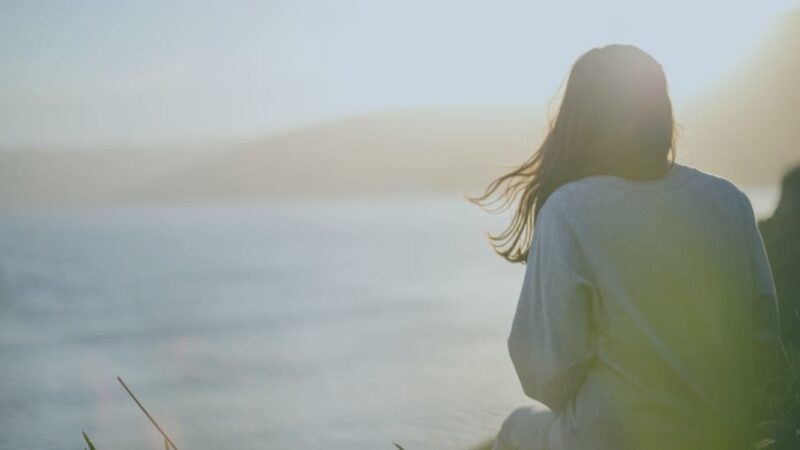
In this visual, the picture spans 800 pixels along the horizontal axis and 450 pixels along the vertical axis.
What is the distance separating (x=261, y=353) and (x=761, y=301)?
24506 mm

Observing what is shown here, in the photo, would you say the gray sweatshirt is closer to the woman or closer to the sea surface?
the woman

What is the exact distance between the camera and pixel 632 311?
7.62 feet

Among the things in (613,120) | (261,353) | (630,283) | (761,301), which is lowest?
(261,353)

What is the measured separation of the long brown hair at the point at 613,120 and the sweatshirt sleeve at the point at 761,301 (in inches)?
11.2

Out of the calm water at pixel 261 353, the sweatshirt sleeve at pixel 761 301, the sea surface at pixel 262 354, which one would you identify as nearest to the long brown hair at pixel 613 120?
the sweatshirt sleeve at pixel 761 301

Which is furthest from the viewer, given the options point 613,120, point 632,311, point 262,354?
point 262,354

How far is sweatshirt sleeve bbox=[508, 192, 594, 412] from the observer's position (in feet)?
7.64

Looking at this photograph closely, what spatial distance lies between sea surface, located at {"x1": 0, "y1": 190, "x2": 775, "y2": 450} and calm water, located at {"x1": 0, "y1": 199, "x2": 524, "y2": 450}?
6cm

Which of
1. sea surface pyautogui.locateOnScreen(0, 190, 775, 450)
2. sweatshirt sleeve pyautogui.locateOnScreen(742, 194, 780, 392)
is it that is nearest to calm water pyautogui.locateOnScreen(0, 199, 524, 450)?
sea surface pyautogui.locateOnScreen(0, 190, 775, 450)

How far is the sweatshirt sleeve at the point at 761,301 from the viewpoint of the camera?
255cm

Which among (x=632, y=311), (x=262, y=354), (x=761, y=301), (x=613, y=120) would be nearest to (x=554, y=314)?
(x=632, y=311)

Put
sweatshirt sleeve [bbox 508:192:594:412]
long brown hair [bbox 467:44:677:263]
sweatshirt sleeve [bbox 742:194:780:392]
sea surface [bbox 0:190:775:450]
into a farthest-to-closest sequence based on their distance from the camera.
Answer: sea surface [bbox 0:190:775:450], sweatshirt sleeve [bbox 742:194:780:392], long brown hair [bbox 467:44:677:263], sweatshirt sleeve [bbox 508:192:594:412]

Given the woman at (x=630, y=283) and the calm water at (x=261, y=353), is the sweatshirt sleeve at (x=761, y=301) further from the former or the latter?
the calm water at (x=261, y=353)

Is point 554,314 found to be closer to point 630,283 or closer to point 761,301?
Answer: point 630,283
